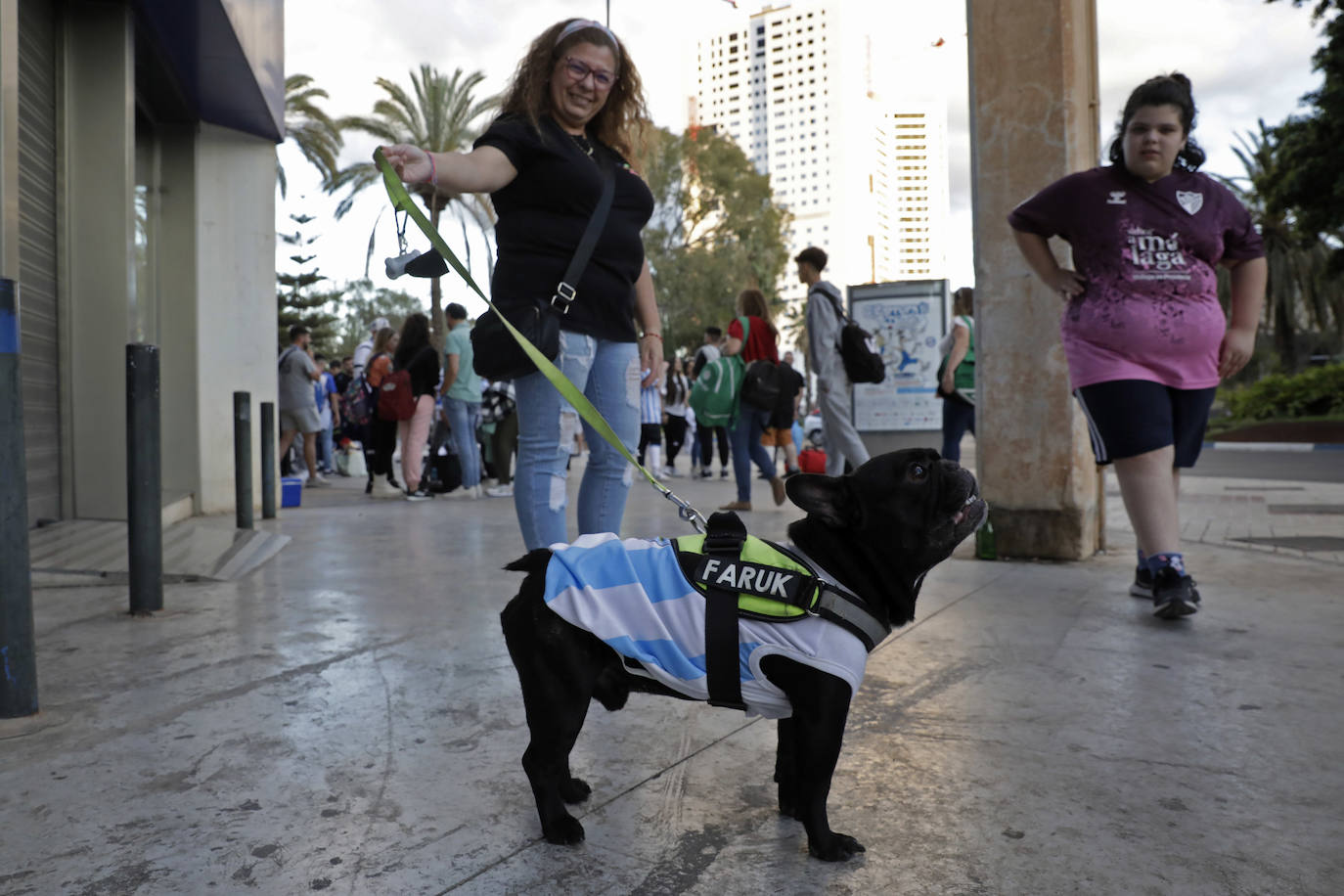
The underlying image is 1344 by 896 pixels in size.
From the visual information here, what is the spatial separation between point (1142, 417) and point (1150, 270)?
→ 1.93 feet

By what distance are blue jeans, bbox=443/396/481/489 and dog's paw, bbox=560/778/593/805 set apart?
8000 mm

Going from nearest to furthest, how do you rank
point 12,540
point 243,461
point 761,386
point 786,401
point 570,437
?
point 12,540, point 570,437, point 243,461, point 761,386, point 786,401

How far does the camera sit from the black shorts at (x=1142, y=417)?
4.05m

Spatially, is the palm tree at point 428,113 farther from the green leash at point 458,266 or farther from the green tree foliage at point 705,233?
the green leash at point 458,266

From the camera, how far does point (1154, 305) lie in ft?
13.3

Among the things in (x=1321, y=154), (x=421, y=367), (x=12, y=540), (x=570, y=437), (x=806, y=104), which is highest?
(x=806, y=104)

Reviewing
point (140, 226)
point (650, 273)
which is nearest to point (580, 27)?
point (650, 273)

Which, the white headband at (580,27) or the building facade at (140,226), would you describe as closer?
the white headband at (580,27)

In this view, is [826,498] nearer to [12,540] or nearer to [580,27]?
[580,27]

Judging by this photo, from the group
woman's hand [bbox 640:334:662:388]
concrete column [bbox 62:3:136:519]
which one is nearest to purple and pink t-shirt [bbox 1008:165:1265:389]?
woman's hand [bbox 640:334:662:388]

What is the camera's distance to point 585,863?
192 cm

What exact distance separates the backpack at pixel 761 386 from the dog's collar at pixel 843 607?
6.61 m

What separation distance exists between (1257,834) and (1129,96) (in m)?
3.17

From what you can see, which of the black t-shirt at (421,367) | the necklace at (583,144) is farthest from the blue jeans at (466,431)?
the necklace at (583,144)
